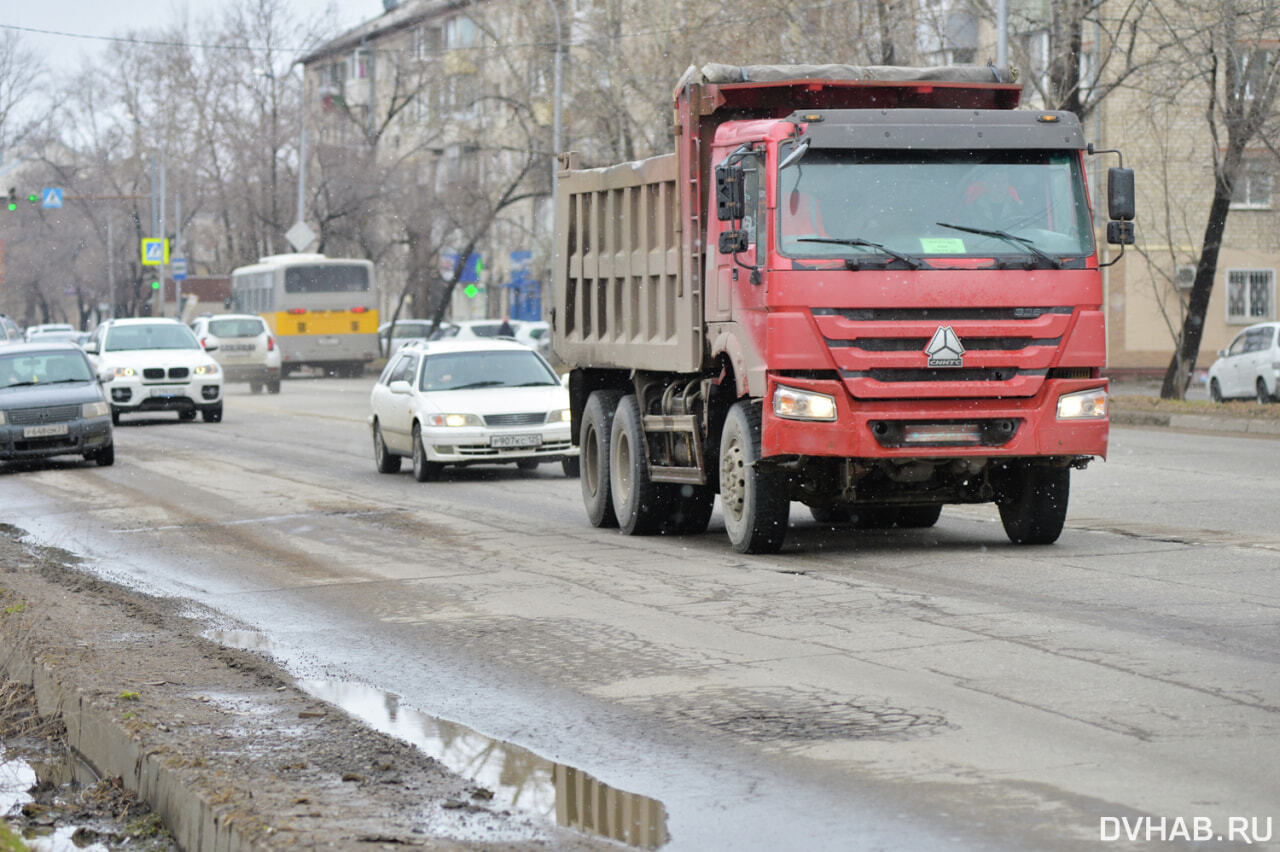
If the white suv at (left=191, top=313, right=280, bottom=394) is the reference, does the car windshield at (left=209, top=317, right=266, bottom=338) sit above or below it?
above

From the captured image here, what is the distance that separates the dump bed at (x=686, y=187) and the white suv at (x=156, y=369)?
18.2 m

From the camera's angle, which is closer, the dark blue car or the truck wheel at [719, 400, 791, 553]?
the truck wheel at [719, 400, 791, 553]

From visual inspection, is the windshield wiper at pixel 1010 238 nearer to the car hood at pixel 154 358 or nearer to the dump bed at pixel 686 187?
the dump bed at pixel 686 187

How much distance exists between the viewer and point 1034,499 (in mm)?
12672

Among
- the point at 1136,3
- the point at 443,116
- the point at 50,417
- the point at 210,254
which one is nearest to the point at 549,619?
the point at 50,417

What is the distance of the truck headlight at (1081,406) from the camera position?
1194 cm

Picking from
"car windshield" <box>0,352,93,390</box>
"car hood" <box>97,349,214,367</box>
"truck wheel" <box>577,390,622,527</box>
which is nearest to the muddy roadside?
"truck wheel" <box>577,390,622,527</box>

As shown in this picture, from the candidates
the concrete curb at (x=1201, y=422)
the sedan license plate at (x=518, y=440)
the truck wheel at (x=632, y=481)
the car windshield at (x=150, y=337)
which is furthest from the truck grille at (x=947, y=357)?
the car windshield at (x=150, y=337)

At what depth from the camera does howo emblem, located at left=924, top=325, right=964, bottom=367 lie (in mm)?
11703

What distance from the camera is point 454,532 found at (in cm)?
1469

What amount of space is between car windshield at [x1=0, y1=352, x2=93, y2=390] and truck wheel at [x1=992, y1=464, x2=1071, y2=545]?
14065mm

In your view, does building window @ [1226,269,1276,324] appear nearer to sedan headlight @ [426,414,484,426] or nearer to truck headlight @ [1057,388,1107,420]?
sedan headlight @ [426,414,484,426]

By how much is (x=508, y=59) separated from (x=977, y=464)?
37.5 m

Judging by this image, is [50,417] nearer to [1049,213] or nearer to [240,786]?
[1049,213]
